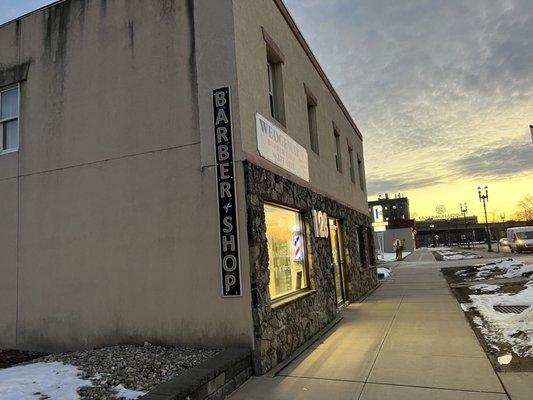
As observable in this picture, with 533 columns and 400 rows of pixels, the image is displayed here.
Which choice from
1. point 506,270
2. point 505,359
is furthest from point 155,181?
point 506,270

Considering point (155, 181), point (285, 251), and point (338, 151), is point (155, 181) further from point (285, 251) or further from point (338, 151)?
point (338, 151)

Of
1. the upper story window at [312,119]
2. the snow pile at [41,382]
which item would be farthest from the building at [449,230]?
the snow pile at [41,382]

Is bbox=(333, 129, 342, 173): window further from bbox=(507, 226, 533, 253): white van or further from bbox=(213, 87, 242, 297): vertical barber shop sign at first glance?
bbox=(507, 226, 533, 253): white van

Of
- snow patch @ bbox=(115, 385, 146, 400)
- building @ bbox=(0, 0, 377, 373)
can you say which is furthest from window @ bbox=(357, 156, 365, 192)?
Answer: snow patch @ bbox=(115, 385, 146, 400)

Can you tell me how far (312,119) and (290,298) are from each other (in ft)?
17.8

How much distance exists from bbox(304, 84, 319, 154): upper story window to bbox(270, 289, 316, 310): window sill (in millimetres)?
3904

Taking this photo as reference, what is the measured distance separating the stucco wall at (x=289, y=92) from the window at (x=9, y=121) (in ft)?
17.1

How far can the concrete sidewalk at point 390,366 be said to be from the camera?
519 centimetres

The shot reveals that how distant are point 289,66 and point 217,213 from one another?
451cm

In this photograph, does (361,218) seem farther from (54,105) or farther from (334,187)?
(54,105)

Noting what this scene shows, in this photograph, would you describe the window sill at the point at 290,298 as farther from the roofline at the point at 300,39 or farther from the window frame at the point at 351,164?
the window frame at the point at 351,164

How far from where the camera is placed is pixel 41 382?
507 cm

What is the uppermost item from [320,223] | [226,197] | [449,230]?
[449,230]

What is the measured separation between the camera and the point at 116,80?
7699 mm
